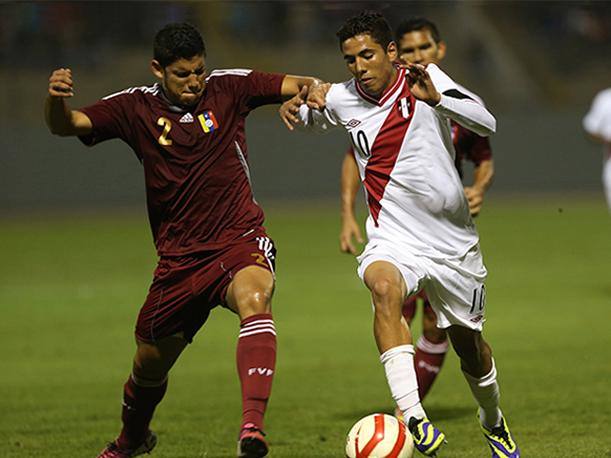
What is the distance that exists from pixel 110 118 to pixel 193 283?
100cm

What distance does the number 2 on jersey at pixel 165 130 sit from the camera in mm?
6473

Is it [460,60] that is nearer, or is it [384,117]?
[384,117]

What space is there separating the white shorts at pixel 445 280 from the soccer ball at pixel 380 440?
2.64 ft

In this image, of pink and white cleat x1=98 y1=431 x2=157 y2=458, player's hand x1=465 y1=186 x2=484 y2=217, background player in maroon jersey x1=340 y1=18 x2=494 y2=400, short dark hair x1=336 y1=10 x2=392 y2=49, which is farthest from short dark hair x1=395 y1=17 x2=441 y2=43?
pink and white cleat x1=98 y1=431 x2=157 y2=458

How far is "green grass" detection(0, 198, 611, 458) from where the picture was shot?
307 inches

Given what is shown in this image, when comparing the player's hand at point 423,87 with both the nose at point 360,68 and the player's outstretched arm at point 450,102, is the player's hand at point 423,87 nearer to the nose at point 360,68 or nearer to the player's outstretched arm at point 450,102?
the player's outstretched arm at point 450,102

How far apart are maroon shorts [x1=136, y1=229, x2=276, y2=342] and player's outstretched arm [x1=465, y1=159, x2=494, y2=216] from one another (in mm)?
1514

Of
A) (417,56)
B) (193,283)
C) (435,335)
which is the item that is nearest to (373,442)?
(193,283)

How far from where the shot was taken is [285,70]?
91.9ft

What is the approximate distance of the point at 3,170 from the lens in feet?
86.1

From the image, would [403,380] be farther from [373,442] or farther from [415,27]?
[415,27]

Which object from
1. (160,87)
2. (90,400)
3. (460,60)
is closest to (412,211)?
(160,87)

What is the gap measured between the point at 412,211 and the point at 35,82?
22.0m

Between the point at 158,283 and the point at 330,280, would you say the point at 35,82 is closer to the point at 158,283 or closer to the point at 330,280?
the point at 330,280
